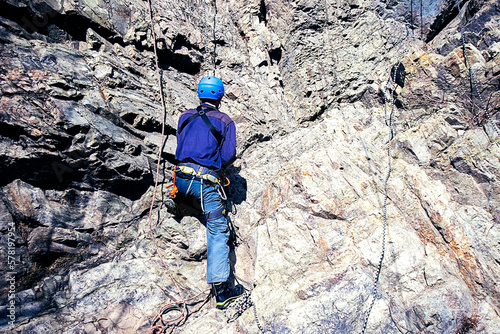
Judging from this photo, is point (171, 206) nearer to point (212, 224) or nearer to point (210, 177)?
point (212, 224)

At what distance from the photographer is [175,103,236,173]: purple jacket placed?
15.7ft

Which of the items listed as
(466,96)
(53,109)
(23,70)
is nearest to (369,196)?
(466,96)

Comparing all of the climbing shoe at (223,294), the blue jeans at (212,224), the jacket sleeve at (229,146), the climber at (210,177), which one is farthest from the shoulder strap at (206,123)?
the climbing shoe at (223,294)

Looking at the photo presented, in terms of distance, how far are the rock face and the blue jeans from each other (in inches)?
23.4

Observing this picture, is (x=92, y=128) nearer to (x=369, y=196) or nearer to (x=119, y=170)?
(x=119, y=170)

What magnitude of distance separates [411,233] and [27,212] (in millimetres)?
6405

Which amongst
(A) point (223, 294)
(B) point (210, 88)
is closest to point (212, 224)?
(A) point (223, 294)

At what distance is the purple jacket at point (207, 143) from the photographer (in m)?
4.79

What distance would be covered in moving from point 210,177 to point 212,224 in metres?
0.82

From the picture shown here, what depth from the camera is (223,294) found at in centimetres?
446

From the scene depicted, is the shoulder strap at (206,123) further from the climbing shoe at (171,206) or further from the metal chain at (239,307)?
the metal chain at (239,307)

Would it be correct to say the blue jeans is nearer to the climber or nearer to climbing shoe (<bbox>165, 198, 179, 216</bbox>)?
the climber

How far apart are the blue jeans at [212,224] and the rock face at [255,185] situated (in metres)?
0.59

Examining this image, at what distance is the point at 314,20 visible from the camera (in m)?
8.23
